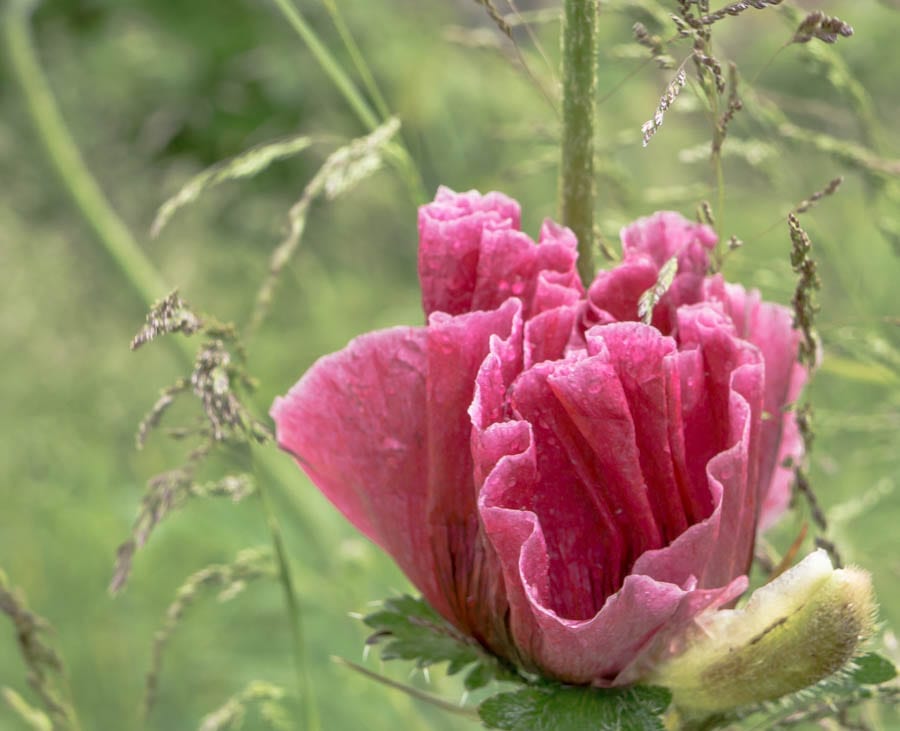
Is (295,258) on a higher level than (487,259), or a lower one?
lower

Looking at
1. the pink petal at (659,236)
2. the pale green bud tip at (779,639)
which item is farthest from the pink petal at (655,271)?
the pale green bud tip at (779,639)

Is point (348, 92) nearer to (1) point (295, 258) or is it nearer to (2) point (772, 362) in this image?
(2) point (772, 362)

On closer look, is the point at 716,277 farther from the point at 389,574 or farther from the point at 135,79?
the point at 135,79

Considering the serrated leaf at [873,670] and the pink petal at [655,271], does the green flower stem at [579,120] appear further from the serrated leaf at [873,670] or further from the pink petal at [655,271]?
the serrated leaf at [873,670]

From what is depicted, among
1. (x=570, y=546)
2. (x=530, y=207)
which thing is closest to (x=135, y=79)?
(x=530, y=207)

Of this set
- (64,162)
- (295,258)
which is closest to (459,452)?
(64,162)
